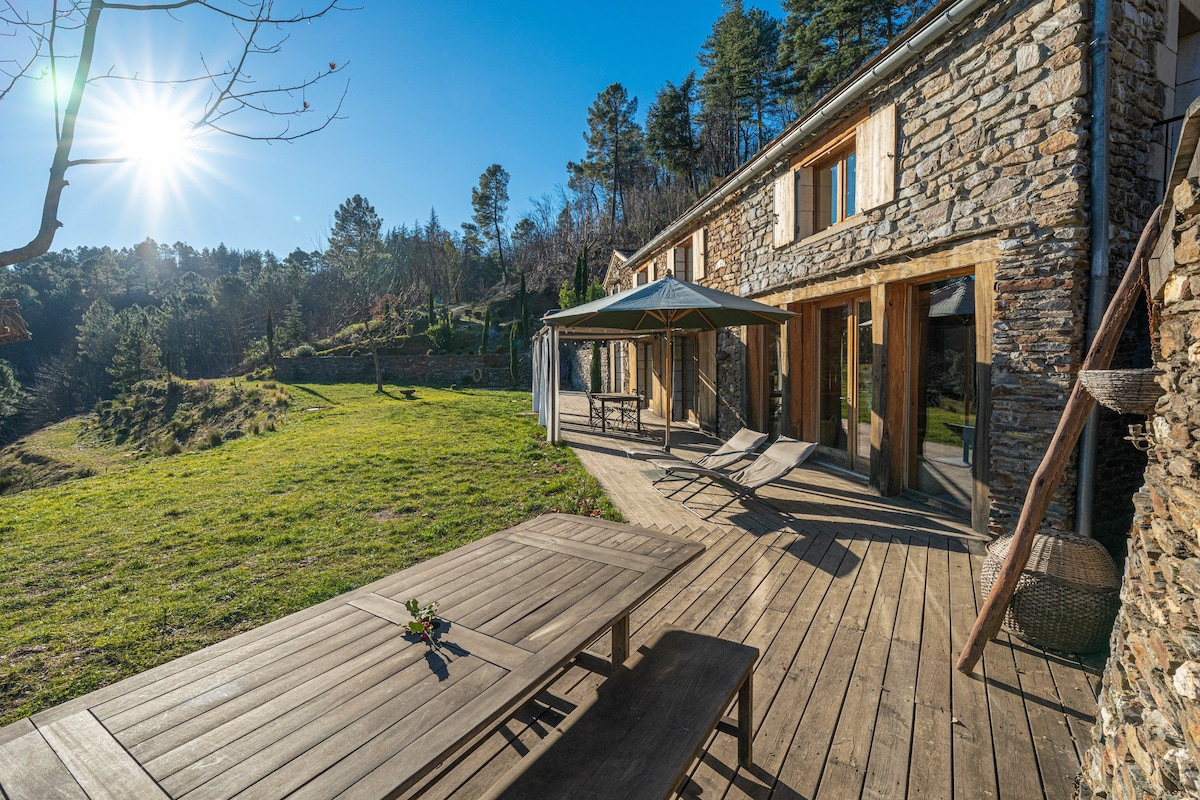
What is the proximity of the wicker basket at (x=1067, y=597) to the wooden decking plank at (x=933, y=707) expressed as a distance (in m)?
0.39

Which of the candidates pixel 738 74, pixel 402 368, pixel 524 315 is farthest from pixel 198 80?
pixel 738 74

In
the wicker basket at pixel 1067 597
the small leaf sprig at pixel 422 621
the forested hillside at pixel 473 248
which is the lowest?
the wicker basket at pixel 1067 597

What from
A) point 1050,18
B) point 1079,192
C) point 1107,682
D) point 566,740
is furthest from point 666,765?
point 1050,18

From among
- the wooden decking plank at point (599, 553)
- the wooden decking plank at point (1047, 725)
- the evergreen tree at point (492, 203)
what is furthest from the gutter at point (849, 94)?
the evergreen tree at point (492, 203)

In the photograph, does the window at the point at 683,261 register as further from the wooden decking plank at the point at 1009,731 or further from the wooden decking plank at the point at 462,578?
the wooden decking plank at the point at 462,578

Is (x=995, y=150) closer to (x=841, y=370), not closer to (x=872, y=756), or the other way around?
(x=841, y=370)

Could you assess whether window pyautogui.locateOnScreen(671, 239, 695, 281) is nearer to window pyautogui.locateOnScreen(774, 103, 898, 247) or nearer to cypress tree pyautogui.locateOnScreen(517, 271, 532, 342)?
window pyautogui.locateOnScreen(774, 103, 898, 247)

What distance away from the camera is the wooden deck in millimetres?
1909

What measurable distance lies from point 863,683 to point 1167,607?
1328 millimetres

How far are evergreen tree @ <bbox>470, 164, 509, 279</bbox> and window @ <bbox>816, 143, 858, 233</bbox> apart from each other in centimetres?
3723

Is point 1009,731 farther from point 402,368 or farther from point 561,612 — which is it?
point 402,368

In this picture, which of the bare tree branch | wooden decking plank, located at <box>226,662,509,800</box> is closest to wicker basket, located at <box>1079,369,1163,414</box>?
wooden decking plank, located at <box>226,662,509,800</box>

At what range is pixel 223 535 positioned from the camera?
16.2ft

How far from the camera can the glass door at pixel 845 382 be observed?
5883 mm
